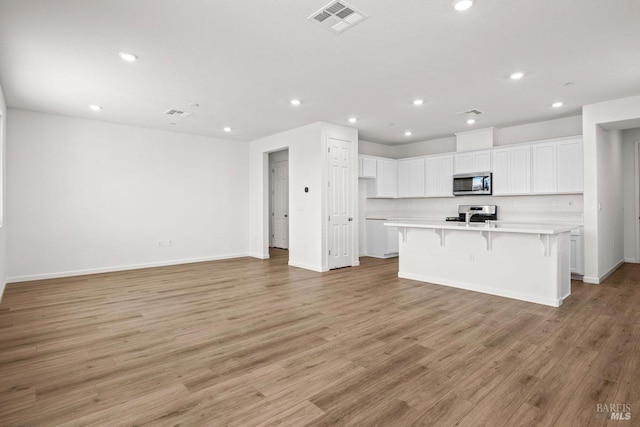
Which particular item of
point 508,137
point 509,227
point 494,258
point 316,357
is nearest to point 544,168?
point 508,137

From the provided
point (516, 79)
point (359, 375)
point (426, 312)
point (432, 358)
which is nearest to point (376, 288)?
point (426, 312)

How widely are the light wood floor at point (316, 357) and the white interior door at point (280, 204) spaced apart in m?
5.05

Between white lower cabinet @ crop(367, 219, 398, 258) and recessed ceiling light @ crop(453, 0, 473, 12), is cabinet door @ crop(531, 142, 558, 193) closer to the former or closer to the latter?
white lower cabinet @ crop(367, 219, 398, 258)

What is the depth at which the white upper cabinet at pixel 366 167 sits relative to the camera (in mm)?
7659

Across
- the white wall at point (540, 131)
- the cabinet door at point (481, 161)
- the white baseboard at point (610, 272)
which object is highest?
the white wall at point (540, 131)

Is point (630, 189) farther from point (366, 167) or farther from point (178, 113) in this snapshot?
point (178, 113)

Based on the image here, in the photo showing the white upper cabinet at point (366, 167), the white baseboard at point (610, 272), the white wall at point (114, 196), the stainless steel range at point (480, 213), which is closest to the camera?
the white baseboard at point (610, 272)

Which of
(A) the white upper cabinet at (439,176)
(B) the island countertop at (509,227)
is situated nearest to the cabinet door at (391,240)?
(A) the white upper cabinet at (439,176)

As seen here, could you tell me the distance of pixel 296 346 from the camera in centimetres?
295

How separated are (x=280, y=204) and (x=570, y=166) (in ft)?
22.9

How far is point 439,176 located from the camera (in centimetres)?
768

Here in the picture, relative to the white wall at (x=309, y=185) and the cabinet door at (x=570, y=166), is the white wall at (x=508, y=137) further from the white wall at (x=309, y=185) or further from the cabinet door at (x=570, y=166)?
the white wall at (x=309, y=185)

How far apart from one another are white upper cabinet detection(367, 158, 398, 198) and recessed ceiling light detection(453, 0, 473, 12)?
5412 millimetres

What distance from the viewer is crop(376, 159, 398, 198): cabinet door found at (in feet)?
26.6
